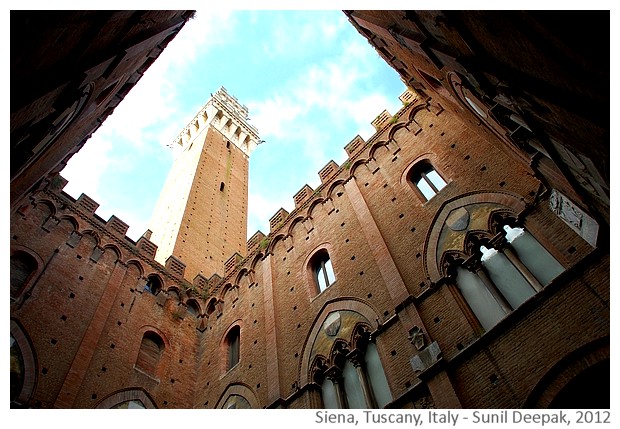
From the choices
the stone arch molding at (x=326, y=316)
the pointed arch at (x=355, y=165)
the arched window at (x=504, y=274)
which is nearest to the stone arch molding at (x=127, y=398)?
the stone arch molding at (x=326, y=316)

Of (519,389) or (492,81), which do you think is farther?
(492,81)

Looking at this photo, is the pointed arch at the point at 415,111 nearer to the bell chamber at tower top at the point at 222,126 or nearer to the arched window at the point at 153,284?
the arched window at the point at 153,284

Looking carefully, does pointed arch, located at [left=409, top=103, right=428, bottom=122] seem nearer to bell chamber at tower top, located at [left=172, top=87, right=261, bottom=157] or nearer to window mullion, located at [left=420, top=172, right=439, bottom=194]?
window mullion, located at [left=420, top=172, right=439, bottom=194]

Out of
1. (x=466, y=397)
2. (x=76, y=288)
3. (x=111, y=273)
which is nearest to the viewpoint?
(x=466, y=397)

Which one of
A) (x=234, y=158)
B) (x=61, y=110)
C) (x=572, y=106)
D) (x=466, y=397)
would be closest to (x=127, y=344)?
(x=61, y=110)

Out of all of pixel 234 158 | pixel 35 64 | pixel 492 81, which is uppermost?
pixel 234 158

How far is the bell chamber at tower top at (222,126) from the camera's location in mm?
33000

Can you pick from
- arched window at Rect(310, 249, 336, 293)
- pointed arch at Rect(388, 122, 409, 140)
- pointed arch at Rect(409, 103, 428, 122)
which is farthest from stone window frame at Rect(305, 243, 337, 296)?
pointed arch at Rect(409, 103, 428, 122)

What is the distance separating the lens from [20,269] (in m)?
10.8

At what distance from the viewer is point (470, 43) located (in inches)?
263

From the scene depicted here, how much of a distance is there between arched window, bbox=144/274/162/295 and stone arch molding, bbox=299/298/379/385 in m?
5.84

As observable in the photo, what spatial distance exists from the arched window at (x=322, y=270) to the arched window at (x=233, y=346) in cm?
285

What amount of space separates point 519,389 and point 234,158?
26044mm

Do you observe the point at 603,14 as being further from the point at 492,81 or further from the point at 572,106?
the point at 492,81
